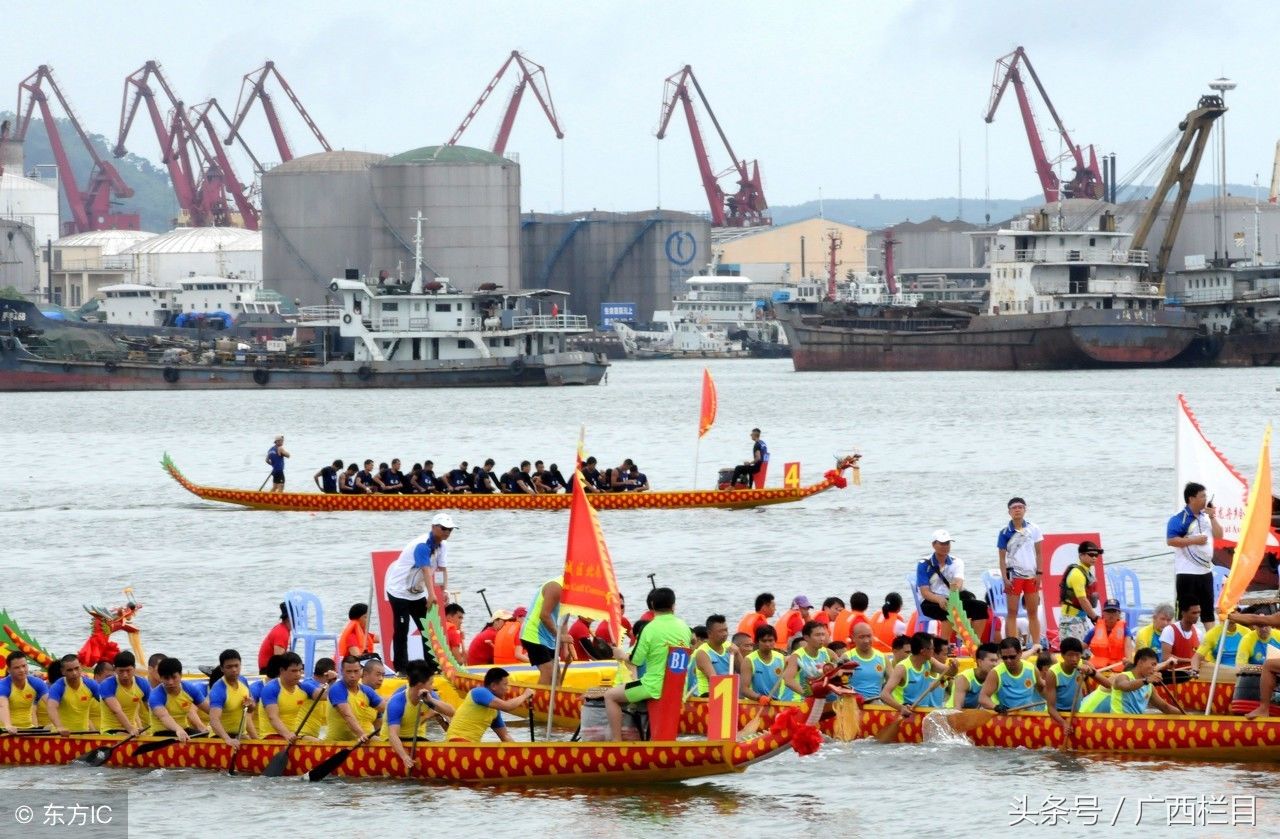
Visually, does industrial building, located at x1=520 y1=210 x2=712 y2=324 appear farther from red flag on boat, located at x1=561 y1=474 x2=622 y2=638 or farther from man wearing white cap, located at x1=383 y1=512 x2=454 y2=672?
red flag on boat, located at x1=561 y1=474 x2=622 y2=638

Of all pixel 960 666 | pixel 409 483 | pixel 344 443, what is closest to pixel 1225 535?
pixel 960 666

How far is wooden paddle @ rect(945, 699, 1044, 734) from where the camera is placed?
19.5 m

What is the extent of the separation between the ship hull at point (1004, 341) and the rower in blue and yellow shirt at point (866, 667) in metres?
94.0

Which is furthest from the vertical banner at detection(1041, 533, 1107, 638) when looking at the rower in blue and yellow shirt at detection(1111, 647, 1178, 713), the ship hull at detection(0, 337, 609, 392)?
→ the ship hull at detection(0, 337, 609, 392)

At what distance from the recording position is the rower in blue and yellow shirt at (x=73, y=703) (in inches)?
766

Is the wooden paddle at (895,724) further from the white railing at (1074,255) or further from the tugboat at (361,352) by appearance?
the white railing at (1074,255)

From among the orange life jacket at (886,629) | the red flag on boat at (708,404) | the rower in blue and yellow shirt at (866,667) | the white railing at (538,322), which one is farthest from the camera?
the white railing at (538,322)

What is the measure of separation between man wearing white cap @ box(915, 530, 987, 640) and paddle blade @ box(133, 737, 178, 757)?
833 cm

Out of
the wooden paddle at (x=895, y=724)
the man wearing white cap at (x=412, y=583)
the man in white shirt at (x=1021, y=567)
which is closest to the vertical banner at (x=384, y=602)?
the man wearing white cap at (x=412, y=583)

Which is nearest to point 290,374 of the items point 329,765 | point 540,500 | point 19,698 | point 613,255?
point 540,500

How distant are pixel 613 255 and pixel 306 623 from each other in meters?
158

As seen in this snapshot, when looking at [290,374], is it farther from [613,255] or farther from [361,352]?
[613,255]

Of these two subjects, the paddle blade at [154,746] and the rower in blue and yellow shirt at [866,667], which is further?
the rower in blue and yellow shirt at [866,667]

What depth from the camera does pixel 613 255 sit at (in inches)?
7126
